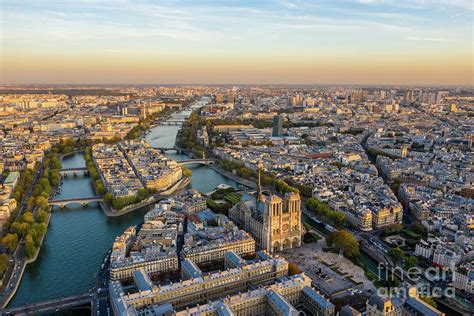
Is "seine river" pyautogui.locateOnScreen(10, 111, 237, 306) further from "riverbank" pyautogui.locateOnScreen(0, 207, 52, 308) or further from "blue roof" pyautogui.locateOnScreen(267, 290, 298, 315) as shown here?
"blue roof" pyautogui.locateOnScreen(267, 290, 298, 315)

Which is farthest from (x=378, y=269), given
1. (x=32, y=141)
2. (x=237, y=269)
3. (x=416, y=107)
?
(x=416, y=107)

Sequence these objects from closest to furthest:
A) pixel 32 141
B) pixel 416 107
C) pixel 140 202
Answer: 1. pixel 140 202
2. pixel 32 141
3. pixel 416 107

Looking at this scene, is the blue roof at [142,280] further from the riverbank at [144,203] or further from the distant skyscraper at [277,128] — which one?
the distant skyscraper at [277,128]

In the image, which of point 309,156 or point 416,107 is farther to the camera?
point 416,107

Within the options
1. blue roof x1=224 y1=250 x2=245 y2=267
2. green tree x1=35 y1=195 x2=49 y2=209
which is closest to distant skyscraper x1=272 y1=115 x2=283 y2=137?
green tree x1=35 y1=195 x2=49 y2=209

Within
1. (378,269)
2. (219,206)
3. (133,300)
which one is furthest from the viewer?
(219,206)

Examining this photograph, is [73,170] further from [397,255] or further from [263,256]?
[397,255]

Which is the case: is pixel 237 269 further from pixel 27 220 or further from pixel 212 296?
pixel 27 220

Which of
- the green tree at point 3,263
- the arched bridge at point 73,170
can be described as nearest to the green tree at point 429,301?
the green tree at point 3,263
